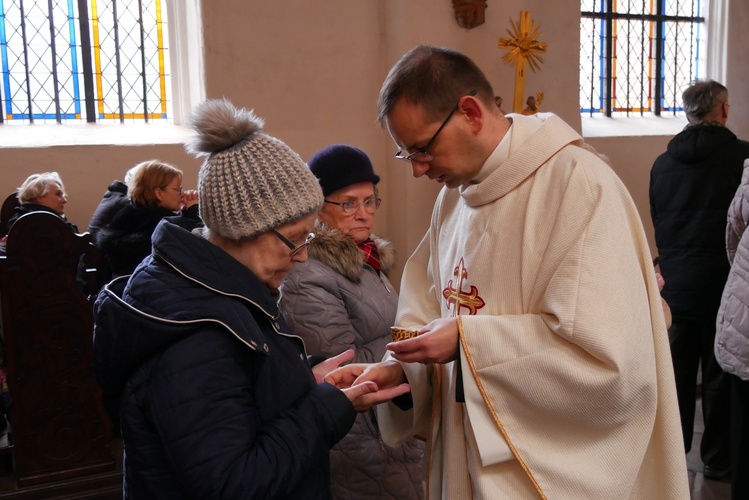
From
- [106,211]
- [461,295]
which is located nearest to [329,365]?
[461,295]

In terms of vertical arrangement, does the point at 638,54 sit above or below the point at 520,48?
above

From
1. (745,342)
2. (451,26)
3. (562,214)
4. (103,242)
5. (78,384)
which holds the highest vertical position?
(451,26)

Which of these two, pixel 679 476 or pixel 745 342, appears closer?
pixel 679 476

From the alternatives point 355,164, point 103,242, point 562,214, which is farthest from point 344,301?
point 103,242

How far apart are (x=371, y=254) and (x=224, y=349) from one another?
1246 millimetres

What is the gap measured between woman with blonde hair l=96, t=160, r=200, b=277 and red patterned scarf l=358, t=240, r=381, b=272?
198 cm

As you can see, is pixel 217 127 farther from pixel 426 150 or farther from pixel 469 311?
pixel 469 311

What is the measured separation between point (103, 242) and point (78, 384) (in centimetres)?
92

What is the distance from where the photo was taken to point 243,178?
173cm

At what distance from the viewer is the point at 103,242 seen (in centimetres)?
451

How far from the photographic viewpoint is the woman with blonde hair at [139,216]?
450 cm

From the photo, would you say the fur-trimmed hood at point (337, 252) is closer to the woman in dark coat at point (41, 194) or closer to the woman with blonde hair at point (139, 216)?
the woman with blonde hair at point (139, 216)

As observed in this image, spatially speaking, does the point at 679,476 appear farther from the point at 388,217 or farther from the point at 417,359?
the point at 388,217

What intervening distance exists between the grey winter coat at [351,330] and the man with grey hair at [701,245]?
2.55 meters
